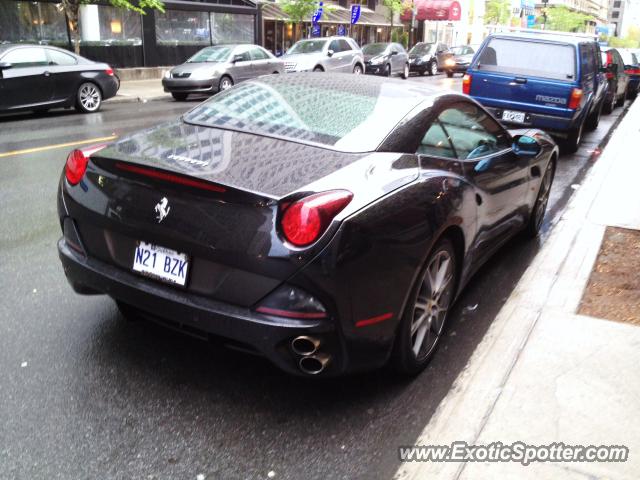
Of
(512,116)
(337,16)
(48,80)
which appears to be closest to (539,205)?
(512,116)

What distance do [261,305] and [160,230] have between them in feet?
1.99

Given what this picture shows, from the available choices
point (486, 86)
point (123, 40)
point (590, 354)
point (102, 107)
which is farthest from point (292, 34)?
point (590, 354)

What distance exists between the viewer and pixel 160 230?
289 centimetres

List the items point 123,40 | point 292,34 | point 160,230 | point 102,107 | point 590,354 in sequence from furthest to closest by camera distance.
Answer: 1. point 292,34
2. point 123,40
3. point 102,107
4. point 590,354
5. point 160,230

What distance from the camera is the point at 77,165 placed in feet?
11.1

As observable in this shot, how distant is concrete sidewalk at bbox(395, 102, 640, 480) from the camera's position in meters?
2.67

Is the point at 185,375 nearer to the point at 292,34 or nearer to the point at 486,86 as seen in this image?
the point at 486,86

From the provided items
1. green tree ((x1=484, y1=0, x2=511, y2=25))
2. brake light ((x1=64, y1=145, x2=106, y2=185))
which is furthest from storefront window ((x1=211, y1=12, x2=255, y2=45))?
green tree ((x1=484, y1=0, x2=511, y2=25))

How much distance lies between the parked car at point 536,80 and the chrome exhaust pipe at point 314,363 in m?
8.21

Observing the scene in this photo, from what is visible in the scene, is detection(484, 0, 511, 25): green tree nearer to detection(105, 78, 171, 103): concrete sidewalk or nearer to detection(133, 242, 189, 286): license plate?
detection(105, 78, 171, 103): concrete sidewalk

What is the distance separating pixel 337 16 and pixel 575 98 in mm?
29658

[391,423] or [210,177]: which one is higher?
[210,177]

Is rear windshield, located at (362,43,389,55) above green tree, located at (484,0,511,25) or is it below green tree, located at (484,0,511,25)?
below

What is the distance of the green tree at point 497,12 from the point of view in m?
62.4
